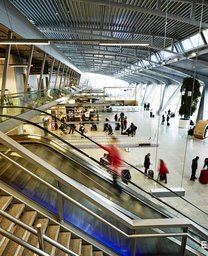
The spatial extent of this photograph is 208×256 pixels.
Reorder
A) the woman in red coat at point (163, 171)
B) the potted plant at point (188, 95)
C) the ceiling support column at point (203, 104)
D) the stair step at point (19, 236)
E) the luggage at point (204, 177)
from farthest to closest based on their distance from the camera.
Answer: the ceiling support column at point (203, 104)
the potted plant at point (188, 95)
the luggage at point (204, 177)
the woman in red coat at point (163, 171)
the stair step at point (19, 236)

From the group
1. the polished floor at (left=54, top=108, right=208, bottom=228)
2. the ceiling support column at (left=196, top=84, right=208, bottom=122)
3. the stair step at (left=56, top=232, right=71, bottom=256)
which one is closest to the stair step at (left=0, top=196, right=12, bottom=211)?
the stair step at (left=56, top=232, right=71, bottom=256)

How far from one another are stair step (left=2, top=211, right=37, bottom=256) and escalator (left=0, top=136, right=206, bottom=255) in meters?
0.21

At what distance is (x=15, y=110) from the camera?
770 cm

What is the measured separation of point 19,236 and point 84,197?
1221 millimetres

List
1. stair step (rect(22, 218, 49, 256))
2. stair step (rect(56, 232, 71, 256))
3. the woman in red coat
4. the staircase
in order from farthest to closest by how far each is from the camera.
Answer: the woman in red coat → stair step (rect(56, 232, 71, 256)) → the staircase → stair step (rect(22, 218, 49, 256))

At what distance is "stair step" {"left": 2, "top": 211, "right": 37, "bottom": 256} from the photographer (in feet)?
6.95

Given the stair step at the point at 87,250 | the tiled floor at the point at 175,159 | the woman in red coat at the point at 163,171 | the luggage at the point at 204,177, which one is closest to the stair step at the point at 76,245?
the stair step at the point at 87,250

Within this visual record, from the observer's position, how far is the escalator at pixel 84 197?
283 cm

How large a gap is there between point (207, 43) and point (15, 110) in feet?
33.1

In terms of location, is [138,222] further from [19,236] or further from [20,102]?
[20,102]

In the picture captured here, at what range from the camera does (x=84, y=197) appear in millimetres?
1730

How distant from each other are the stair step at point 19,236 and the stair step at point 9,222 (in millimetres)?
53

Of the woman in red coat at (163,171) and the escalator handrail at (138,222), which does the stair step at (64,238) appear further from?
the woman in red coat at (163,171)

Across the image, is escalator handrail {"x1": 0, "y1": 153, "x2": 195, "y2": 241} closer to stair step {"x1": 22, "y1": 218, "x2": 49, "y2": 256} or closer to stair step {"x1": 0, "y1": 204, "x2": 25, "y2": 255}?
stair step {"x1": 22, "y1": 218, "x2": 49, "y2": 256}
